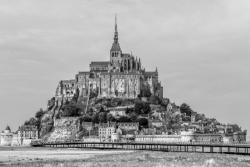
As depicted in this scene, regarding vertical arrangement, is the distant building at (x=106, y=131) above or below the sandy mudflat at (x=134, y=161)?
above

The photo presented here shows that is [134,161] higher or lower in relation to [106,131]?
lower

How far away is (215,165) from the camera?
70.2 meters

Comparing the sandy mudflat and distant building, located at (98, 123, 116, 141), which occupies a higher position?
distant building, located at (98, 123, 116, 141)

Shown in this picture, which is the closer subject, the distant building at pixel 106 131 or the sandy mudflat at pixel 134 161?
the sandy mudflat at pixel 134 161

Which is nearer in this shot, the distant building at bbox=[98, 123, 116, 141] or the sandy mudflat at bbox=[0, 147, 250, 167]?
the sandy mudflat at bbox=[0, 147, 250, 167]

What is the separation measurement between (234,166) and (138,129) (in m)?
130

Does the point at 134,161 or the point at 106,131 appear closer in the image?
the point at 134,161

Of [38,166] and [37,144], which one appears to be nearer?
[38,166]

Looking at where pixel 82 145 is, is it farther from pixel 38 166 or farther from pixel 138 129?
pixel 38 166

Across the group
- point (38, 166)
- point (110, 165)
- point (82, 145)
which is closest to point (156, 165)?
point (110, 165)

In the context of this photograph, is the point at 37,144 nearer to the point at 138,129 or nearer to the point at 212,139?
the point at 138,129

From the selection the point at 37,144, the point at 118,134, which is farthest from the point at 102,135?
the point at 37,144

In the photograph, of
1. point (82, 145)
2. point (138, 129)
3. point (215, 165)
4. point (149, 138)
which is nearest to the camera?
point (215, 165)

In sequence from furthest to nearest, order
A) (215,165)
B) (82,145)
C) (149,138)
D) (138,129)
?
(138,129) < (149,138) < (82,145) < (215,165)
